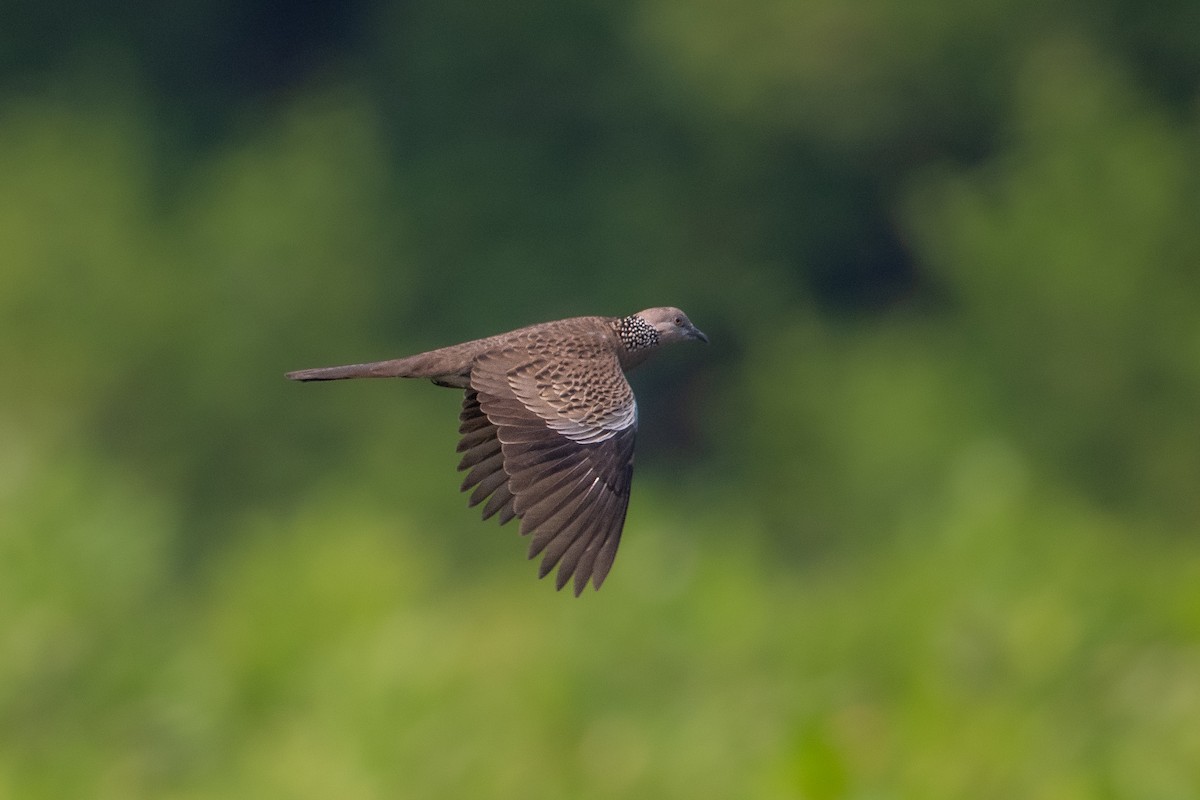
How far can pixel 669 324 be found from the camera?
33.1 ft

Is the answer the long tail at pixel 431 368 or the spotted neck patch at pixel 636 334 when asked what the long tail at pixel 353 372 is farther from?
the spotted neck patch at pixel 636 334

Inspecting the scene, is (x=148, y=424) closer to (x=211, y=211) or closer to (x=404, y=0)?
(x=211, y=211)

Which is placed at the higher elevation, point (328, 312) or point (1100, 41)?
point (1100, 41)

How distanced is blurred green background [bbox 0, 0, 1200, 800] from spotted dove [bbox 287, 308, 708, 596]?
4.63 m

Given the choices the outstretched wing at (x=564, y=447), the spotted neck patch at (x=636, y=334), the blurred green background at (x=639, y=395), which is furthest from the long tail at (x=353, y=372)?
the blurred green background at (x=639, y=395)

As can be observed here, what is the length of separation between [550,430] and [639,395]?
74.8ft

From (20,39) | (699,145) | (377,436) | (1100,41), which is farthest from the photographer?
(20,39)

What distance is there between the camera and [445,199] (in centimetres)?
3691

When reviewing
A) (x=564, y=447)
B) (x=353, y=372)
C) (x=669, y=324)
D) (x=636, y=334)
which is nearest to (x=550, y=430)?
(x=564, y=447)

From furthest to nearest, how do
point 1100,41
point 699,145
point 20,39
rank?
point 20,39 → point 699,145 → point 1100,41

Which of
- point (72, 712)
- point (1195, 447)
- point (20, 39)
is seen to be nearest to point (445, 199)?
point (20, 39)

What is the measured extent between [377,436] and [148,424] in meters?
3.02

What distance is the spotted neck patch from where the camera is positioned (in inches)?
385

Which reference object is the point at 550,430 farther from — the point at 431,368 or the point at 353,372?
the point at 353,372
